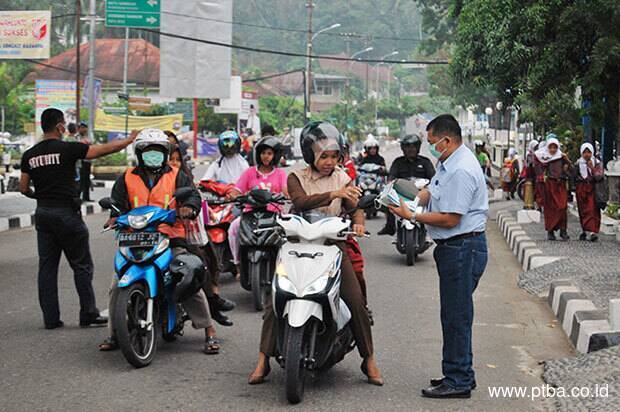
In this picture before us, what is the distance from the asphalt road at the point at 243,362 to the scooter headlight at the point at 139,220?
38.1 inches

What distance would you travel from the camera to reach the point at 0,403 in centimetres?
622

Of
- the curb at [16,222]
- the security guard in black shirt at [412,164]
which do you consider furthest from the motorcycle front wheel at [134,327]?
the curb at [16,222]

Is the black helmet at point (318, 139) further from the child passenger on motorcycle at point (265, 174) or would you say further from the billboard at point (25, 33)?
the billboard at point (25, 33)

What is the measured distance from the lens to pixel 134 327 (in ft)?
23.6

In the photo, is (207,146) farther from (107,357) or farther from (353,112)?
(107,357)

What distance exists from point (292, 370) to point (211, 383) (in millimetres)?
918

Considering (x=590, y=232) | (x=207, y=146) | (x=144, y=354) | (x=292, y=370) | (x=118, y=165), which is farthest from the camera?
(x=207, y=146)


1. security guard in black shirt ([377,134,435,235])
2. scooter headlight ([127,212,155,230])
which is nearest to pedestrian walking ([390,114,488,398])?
scooter headlight ([127,212,155,230])

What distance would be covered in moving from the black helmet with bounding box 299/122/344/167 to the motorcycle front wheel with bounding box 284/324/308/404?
121cm

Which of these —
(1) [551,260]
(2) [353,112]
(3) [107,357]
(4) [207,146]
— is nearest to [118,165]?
(4) [207,146]

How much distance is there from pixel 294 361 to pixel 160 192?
2.08m

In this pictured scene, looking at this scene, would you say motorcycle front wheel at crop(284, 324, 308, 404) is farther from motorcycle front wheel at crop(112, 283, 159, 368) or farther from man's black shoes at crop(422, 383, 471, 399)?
motorcycle front wheel at crop(112, 283, 159, 368)

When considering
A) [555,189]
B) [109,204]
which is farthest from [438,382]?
[555,189]

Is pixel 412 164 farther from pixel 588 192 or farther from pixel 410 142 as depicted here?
pixel 588 192
